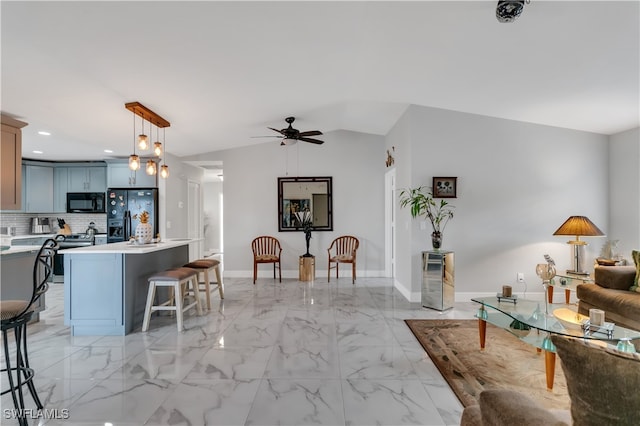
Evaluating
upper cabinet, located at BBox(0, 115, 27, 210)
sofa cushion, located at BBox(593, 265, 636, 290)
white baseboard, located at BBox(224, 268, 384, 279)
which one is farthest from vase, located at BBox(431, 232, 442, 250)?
upper cabinet, located at BBox(0, 115, 27, 210)

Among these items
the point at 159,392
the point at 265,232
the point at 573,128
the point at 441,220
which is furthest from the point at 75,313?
the point at 573,128

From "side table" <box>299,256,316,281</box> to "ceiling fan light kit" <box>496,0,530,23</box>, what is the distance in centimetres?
459

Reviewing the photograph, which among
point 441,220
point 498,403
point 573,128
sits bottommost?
point 498,403

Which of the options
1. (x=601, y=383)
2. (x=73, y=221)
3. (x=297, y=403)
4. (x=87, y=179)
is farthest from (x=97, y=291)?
(x=73, y=221)

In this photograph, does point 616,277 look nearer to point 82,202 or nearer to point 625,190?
point 625,190

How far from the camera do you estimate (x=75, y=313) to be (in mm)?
3254

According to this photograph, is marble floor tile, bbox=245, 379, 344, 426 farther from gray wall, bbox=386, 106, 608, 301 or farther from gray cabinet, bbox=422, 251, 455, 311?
gray wall, bbox=386, 106, 608, 301

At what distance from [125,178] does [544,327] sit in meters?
6.74

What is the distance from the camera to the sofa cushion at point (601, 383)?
84 cm

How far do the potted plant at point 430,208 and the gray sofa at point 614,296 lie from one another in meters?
1.62

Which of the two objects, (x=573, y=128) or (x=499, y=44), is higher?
(x=499, y=44)

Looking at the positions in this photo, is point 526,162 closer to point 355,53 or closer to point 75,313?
point 355,53

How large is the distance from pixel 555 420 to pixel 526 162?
14.0 feet

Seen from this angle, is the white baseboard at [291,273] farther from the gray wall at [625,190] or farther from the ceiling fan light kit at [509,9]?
the ceiling fan light kit at [509,9]
